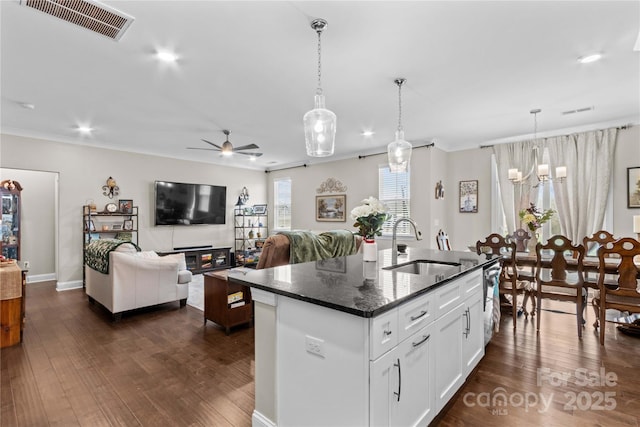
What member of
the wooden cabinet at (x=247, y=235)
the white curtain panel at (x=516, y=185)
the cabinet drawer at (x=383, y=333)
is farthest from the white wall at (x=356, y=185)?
the cabinet drawer at (x=383, y=333)

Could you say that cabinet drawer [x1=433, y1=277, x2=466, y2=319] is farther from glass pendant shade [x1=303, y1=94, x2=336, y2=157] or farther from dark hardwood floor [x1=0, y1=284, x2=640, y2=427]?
glass pendant shade [x1=303, y1=94, x2=336, y2=157]

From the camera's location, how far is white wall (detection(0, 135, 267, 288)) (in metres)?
5.25

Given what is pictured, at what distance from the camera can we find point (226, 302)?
344 centimetres

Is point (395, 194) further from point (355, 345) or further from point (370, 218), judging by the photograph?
point (355, 345)

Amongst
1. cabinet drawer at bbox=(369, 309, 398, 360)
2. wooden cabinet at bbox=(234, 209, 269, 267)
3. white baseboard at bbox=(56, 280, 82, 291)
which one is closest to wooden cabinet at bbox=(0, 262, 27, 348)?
white baseboard at bbox=(56, 280, 82, 291)

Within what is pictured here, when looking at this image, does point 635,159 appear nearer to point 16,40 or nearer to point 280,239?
point 280,239

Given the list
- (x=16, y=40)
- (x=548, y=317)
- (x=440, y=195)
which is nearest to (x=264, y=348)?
(x=16, y=40)

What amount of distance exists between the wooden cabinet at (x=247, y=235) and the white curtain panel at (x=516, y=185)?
5.66m

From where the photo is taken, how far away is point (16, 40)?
8.09 feet

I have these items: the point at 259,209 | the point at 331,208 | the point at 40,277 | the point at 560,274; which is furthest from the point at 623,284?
the point at 40,277

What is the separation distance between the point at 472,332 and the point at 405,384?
3.80 feet

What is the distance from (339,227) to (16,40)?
5.84 m

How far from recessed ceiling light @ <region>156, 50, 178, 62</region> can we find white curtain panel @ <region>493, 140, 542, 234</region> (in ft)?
17.5

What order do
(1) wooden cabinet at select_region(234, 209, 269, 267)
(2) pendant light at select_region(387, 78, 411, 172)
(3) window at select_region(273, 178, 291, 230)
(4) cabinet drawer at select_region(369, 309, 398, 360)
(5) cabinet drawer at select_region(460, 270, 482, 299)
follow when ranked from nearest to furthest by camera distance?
(4) cabinet drawer at select_region(369, 309, 398, 360)
(5) cabinet drawer at select_region(460, 270, 482, 299)
(2) pendant light at select_region(387, 78, 411, 172)
(1) wooden cabinet at select_region(234, 209, 269, 267)
(3) window at select_region(273, 178, 291, 230)
